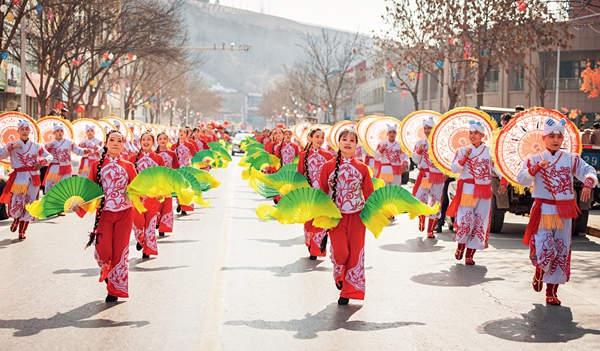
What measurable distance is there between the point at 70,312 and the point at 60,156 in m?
9.02

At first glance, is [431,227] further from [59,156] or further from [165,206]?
[59,156]

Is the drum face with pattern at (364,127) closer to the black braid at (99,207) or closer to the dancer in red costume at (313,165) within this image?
the dancer in red costume at (313,165)

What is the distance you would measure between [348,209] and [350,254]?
17.4 inches

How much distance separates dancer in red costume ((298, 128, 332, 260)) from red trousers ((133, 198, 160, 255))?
1.96 meters

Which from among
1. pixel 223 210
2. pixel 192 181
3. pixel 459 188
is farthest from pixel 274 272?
pixel 223 210

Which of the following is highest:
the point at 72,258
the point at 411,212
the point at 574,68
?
the point at 574,68

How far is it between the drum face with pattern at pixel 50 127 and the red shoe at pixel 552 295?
10705 millimetres

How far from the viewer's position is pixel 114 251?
8.66 meters

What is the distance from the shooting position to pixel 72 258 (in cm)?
1166

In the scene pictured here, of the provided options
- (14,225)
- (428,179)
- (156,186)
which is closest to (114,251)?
(156,186)

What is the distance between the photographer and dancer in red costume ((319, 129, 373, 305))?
8.61 metres

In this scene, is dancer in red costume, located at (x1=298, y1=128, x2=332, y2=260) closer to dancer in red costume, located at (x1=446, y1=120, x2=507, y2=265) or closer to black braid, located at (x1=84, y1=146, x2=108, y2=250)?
dancer in red costume, located at (x1=446, y1=120, x2=507, y2=265)

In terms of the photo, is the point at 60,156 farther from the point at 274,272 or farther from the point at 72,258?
the point at 274,272

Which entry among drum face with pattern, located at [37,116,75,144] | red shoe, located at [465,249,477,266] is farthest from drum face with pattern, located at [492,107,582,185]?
drum face with pattern, located at [37,116,75,144]
